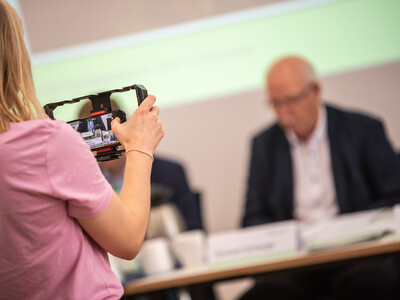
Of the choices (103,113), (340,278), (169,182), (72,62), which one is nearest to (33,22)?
(72,62)

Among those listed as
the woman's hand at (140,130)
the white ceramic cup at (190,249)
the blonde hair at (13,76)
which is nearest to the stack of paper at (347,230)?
the white ceramic cup at (190,249)

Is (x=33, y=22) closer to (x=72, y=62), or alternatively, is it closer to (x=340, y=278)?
(x=72, y=62)

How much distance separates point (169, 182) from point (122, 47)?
1.05 m

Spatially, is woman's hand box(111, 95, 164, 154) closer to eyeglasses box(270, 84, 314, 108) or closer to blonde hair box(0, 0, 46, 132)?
blonde hair box(0, 0, 46, 132)

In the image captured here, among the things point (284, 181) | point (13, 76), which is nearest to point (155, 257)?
point (284, 181)

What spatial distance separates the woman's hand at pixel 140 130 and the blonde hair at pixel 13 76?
0.15 m

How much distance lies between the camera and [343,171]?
2.67 m

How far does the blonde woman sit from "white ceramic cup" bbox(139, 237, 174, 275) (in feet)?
3.93

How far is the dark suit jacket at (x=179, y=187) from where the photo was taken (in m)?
2.96

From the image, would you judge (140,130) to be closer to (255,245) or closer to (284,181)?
(255,245)

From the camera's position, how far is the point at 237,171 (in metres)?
3.67

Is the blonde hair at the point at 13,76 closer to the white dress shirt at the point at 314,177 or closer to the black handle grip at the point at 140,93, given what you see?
the black handle grip at the point at 140,93

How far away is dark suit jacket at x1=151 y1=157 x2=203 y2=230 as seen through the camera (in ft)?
9.70

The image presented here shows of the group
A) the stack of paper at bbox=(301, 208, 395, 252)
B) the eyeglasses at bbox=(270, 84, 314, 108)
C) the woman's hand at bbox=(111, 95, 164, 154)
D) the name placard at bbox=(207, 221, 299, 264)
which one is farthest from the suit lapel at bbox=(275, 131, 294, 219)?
the woman's hand at bbox=(111, 95, 164, 154)
